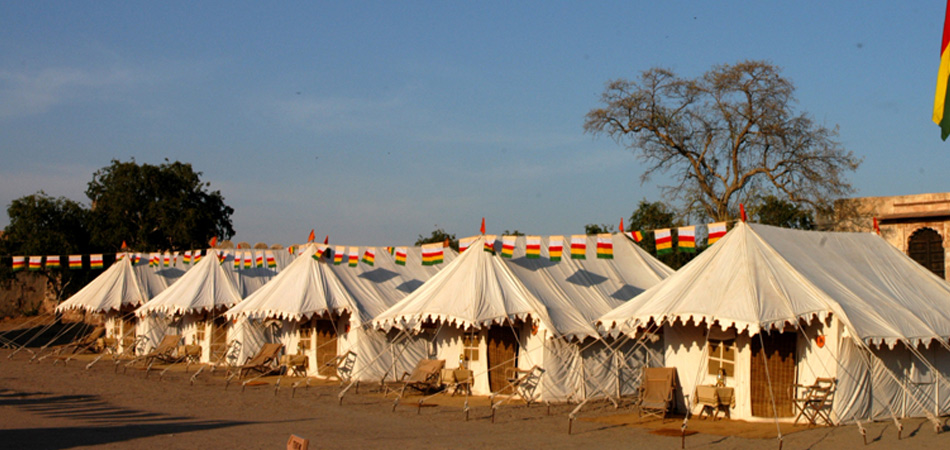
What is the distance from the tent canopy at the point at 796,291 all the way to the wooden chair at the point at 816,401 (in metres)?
0.99

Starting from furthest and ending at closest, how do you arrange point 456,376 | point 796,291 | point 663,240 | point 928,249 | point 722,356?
1. point 928,249
2. point 456,376
3. point 663,240
4. point 722,356
5. point 796,291

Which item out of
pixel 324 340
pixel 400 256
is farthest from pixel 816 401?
pixel 324 340

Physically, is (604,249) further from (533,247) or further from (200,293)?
(200,293)

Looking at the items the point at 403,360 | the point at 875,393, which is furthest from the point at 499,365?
the point at 875,393

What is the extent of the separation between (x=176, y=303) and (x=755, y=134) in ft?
60.3

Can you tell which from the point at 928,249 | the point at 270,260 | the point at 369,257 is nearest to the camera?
the point at 369,257

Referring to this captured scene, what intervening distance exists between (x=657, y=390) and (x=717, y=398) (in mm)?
989

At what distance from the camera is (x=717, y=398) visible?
12.4 m

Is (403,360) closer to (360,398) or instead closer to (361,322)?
(361,322)

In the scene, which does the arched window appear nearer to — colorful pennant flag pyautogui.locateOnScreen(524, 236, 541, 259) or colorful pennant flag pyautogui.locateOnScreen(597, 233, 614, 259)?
colorful pennant flag pyautogui.locateOnScreen(597, 233, 614, 259)

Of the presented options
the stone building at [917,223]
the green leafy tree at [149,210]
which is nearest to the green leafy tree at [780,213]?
the stone building at [917,223]

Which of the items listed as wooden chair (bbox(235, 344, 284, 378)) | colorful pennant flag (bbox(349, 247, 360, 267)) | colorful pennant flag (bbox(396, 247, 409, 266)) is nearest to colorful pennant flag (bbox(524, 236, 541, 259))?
colorful pennant flag (bbox(396, 247, 409, 266))

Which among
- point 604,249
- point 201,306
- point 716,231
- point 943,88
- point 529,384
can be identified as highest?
point 943,88

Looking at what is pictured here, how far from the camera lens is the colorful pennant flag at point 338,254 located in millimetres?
20266
